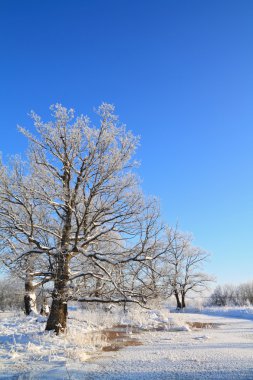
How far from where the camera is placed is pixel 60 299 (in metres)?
11.9

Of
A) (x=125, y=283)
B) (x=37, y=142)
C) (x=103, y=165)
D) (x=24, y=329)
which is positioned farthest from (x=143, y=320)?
(x=37, y=142)

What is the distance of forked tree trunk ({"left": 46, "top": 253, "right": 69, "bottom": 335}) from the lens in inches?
464

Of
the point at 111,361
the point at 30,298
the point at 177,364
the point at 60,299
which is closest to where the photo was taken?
the point at 177,364

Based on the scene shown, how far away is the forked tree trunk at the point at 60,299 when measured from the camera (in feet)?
38.7

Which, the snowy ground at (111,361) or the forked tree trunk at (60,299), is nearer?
the snowy ground at (111,361)

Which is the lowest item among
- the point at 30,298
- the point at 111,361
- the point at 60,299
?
the point at 111,361

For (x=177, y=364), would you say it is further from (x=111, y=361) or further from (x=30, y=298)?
(x=30, y=298)

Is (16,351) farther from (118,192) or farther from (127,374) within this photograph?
(118,192)

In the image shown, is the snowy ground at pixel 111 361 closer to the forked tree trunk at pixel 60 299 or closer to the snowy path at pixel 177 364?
the snowy path at pixel 177 364

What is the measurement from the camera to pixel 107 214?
13.0m

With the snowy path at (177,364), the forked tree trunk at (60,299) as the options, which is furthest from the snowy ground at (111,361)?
the forked tree trunk at (60,299)

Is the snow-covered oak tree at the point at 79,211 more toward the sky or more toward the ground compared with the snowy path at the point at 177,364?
more toward the sky

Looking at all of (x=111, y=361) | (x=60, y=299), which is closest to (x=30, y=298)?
(x=60, y=299)

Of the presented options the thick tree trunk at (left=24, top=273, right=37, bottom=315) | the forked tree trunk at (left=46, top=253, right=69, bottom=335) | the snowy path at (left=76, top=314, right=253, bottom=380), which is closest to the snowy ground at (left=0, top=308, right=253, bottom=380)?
the snowy path at (left=76, top=314, right=253, bottom=380)
